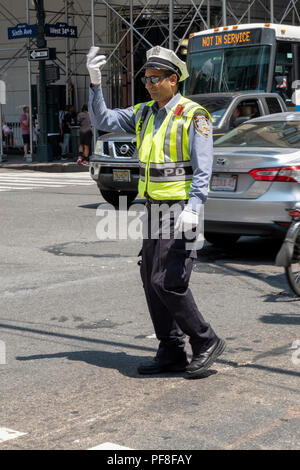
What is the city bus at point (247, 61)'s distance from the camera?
747 inches

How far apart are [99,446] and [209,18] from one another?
2510 cm

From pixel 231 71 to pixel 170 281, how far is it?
48.9ft

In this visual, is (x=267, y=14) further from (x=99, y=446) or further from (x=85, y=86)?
(x=99, y=446)

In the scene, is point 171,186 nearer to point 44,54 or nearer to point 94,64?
point 94,64

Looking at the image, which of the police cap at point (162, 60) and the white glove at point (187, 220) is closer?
the white glove at point (187, 220)

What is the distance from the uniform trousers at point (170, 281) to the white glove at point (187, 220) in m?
0.13

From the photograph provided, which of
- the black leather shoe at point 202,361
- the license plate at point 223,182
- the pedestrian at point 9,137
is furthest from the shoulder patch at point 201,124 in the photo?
the pedestrian at point 9,137

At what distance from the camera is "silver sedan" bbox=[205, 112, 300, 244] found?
8.92 metres

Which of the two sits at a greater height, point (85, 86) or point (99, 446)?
point (85, 86)

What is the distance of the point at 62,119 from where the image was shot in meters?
28.5

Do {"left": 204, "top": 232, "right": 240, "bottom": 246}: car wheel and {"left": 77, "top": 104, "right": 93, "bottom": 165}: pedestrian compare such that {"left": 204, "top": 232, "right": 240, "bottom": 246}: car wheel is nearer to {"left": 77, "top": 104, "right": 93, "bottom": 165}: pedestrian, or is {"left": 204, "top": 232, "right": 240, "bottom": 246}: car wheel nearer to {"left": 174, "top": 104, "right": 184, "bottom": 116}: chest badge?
{"left": 174, "top": 104, "right": 184, "bottom": 116}: chest badge

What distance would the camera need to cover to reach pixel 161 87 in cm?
527

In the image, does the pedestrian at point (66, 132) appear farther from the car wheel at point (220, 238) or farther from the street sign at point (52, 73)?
the car wheel at point (220, 238)

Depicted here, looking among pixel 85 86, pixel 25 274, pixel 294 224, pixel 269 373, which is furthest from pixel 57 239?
pixel 85 86
